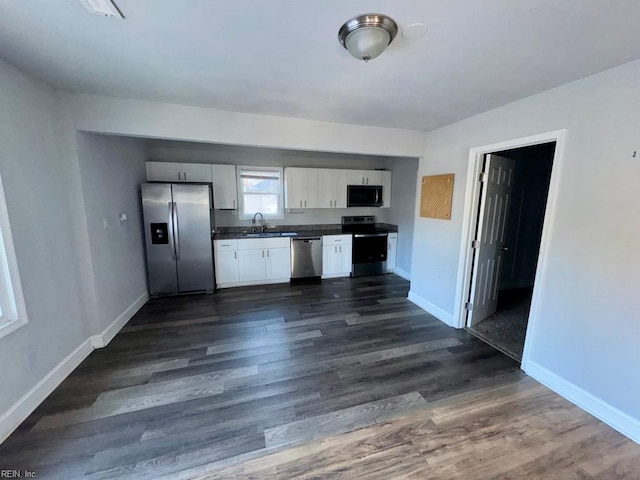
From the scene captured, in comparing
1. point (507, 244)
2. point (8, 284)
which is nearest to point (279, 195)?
point (8, 284)

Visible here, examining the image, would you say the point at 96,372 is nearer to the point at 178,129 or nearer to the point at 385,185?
the point at 178,129

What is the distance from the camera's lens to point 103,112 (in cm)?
243

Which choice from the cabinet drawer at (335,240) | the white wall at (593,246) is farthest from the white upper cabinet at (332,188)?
the white wall at (593,246)

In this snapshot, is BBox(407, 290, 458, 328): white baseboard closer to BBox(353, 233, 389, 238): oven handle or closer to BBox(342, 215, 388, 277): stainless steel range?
BBox(342, 215, 388, 277): stainless steel range

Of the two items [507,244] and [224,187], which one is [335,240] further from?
[507,244]

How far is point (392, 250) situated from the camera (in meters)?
5.26

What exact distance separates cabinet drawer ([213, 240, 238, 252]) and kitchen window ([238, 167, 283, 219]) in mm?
804

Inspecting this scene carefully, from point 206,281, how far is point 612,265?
4511mm

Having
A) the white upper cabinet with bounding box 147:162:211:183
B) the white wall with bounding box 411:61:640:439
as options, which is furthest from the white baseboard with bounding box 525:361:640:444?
the white upper cabinet with bounding box 147:162:211:183

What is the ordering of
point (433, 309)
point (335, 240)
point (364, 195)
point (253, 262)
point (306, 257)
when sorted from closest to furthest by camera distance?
point (433, 309) → point (253, 262) → point (306, 257) → point (335, 240) → point (364, 195)

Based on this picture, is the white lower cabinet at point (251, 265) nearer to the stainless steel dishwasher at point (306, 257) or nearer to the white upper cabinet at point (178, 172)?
the stainless steel dishwasher at point (306, 257)

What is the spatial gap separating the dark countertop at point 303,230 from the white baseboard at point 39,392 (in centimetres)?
222

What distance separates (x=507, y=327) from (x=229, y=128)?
13.1 ft

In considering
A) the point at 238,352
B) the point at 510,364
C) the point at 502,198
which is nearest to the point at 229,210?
the point at 238,352
